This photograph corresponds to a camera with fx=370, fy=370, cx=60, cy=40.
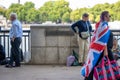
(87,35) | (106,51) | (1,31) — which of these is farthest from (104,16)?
(1,31)

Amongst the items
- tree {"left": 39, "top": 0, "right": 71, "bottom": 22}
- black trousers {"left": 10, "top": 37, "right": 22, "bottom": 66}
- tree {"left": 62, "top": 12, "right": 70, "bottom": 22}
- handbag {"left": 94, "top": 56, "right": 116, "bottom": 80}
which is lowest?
handbag {"left": 94, "top": 56, "right": 116, "bottom": 80}

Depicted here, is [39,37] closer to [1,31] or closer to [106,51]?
[1,31]

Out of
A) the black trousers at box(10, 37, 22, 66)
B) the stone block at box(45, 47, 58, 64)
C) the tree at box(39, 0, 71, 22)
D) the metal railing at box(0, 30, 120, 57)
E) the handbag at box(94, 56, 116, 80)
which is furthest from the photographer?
the tree at box(39, 0, 71, 22)

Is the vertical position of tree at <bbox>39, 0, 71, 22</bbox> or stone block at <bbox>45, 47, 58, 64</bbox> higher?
tree at <bbox>39, 0, 71, 22</bbox>

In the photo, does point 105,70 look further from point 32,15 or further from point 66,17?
point 32,15

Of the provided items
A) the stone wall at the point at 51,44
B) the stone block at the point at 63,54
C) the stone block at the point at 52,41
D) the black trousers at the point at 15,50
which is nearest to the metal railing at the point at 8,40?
the stone wall at the point at 51,44

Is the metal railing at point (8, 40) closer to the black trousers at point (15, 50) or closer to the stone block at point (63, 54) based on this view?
the black trousers at point (15, 50)

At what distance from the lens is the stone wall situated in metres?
12.4

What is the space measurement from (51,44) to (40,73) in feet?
6.37

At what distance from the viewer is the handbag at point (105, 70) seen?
764cm

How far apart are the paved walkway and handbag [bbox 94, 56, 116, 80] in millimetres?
2061

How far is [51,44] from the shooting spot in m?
12.4

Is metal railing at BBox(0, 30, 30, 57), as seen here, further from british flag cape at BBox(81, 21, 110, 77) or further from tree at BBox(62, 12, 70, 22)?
tree at BBox(62, 12, 70, 22)

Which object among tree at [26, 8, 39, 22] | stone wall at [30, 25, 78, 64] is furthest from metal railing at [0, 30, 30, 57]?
tree at [26, 8, 39, 22]
